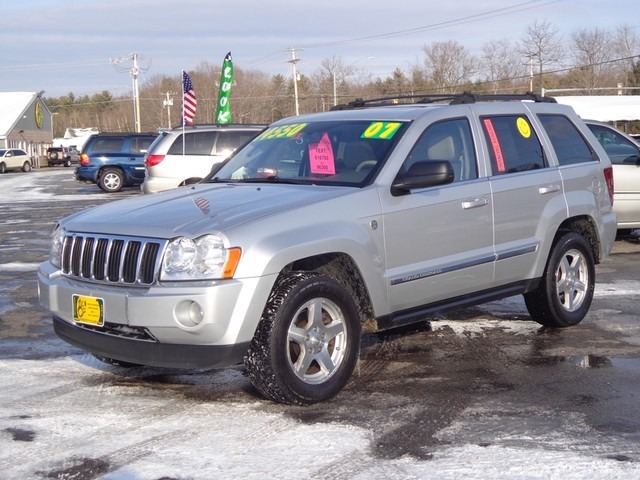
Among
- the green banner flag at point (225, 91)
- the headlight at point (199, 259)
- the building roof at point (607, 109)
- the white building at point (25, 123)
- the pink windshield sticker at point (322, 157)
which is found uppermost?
the white building at point (25, 123)

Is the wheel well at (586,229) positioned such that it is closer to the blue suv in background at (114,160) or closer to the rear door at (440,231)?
the rear door at (440,231)

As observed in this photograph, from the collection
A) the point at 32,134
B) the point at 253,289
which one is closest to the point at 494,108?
the point at 253,289

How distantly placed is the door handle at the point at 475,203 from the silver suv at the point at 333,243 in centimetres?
1

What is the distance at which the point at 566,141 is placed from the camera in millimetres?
7434

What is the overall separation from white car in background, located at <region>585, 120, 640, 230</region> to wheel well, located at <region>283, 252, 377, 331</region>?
7.00 m

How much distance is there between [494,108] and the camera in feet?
22.5

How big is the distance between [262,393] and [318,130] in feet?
6.95

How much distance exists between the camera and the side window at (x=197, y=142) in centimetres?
1756

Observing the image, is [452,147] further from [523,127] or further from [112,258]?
[112,258]

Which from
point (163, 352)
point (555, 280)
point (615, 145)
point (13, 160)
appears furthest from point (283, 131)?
point (13, 160)

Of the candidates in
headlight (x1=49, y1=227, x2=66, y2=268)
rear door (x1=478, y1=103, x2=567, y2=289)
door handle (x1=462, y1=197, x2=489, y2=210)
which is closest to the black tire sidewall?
rear door (x1=478, y1=103, x2=567, y2=289)

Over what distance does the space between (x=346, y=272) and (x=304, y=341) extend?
635 mm

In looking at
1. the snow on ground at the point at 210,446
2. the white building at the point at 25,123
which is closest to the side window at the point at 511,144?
the snow on ground at the point at 210,446

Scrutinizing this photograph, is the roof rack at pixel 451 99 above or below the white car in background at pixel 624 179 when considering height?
above
